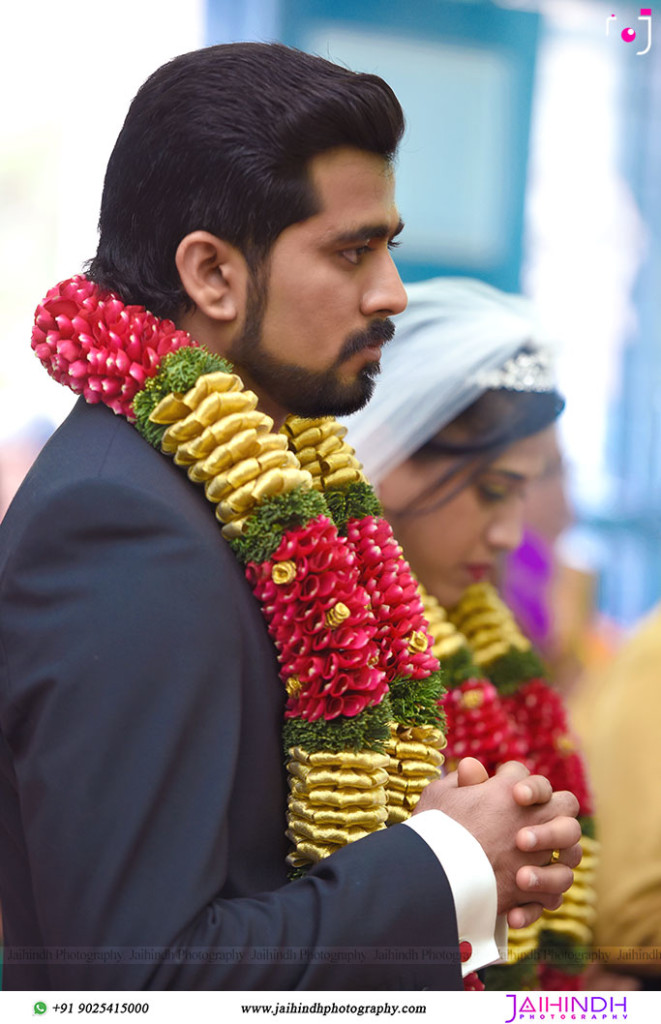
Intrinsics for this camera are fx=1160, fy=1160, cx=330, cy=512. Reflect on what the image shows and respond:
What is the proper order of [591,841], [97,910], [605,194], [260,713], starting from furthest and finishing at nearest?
[605,194] → [591,841] → [260,713] → [97,910]

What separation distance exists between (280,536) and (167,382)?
0.80 feet

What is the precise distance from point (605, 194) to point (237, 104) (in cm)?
355

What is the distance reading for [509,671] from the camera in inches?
104

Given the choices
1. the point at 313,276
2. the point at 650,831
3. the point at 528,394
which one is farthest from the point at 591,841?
the point at 313,276

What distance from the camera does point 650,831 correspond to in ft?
8.95

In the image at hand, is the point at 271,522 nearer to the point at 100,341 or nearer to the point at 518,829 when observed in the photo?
the point at 100,341

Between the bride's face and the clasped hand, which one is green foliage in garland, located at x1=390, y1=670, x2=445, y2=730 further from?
the bride's face

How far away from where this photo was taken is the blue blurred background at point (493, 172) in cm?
333

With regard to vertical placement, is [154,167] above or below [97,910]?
above

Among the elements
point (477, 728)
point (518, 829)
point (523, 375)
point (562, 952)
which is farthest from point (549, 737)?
point (518, 829)

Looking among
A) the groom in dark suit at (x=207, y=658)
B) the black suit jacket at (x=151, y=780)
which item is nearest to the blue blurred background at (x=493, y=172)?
the groom in dark suit at (x=207, y=658)

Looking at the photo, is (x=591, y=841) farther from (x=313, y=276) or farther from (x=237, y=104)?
(x=237, y=104)

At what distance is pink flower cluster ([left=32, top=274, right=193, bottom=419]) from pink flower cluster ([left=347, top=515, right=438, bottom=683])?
41cm
